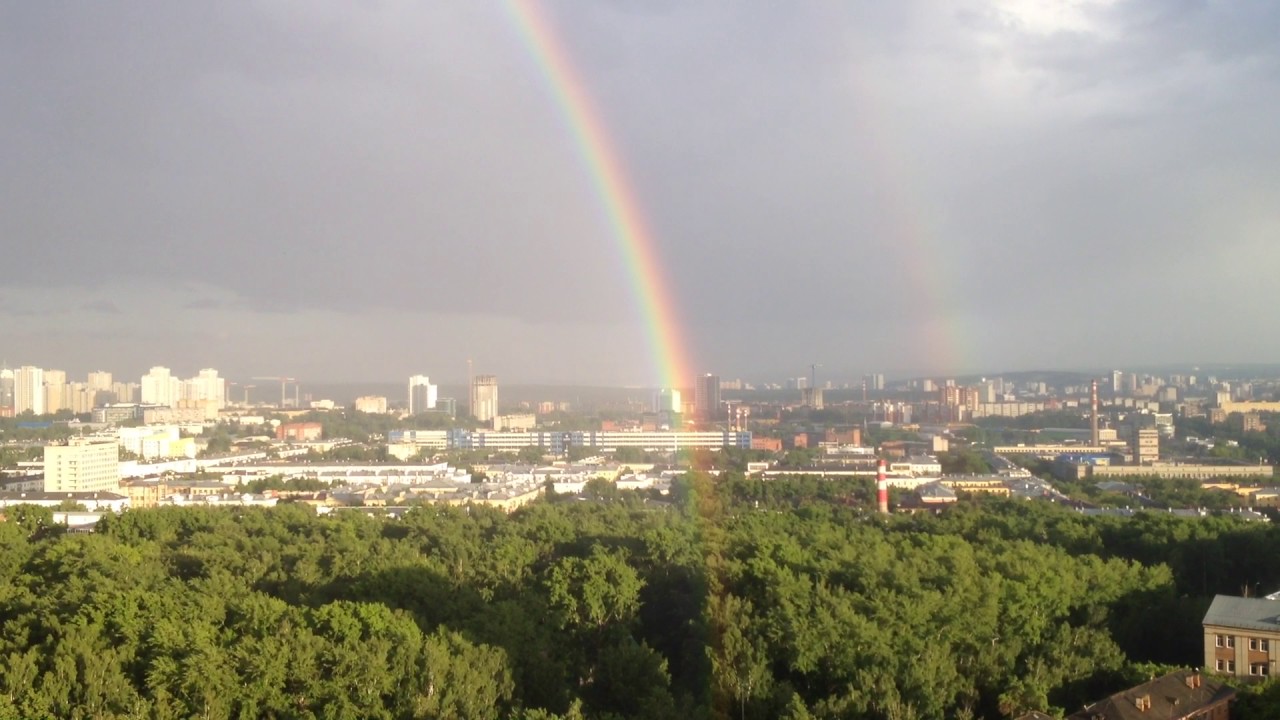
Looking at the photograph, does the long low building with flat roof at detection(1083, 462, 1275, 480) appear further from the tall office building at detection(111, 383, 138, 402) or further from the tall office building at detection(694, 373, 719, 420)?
the tall office building at detection(111, 383, 138, 402)


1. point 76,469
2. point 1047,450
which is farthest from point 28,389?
point 1047,450

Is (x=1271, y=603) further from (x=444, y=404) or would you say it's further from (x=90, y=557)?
(x=444, y=404)

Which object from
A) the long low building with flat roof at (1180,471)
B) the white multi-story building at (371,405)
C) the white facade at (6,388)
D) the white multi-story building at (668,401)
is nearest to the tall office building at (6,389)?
the white facade at (6,388)

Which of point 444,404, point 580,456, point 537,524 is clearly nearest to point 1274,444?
point 580,456

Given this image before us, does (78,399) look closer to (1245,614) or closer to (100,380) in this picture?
(100,380)

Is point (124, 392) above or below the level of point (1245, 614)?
above

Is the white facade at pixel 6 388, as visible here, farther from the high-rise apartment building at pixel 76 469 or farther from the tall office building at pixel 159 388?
the high-rise apartment building at pixel 76 469
